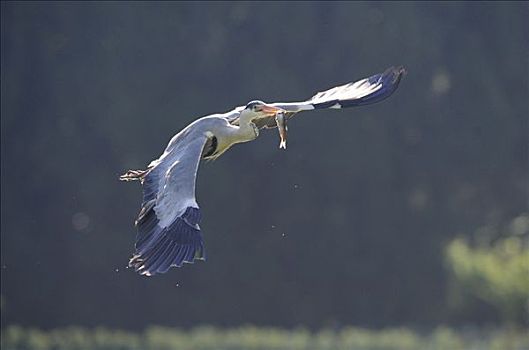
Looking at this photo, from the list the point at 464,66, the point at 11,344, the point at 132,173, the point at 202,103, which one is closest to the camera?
Result: the point at 132,173

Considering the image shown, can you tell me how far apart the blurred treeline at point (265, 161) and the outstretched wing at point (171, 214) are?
17847mm

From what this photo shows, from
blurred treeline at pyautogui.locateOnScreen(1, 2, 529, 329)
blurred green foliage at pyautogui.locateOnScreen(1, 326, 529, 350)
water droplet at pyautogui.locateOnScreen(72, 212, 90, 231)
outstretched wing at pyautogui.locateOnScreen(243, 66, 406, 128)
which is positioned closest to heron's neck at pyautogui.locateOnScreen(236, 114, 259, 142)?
outstretched wing at pyautogui.locateOnScreen(243, 66, 406, 128)

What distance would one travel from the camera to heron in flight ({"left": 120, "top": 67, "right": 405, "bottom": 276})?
795 centimetres

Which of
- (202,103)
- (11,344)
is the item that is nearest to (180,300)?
(202,103)

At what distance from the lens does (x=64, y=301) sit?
27.6 meters

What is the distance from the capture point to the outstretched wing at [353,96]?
9055 millimetres

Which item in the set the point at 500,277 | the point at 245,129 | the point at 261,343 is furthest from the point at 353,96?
the point at 500,277

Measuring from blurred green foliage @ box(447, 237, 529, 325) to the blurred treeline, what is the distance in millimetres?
4363

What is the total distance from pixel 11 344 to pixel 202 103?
7.79 meters

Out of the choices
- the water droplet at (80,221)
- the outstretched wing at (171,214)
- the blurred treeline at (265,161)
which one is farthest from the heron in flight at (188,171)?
the water droplet at (80,221)

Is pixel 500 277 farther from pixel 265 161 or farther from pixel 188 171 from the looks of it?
pixel 188 171

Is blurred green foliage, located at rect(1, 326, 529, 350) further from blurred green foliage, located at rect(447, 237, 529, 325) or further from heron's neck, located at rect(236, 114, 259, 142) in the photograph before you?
heron's neck, located at rect(236, 114, 259, 142)

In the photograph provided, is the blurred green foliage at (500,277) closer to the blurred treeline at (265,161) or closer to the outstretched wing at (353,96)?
the blurred treeline at (265,161)

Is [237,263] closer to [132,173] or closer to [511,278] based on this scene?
[511,278]
